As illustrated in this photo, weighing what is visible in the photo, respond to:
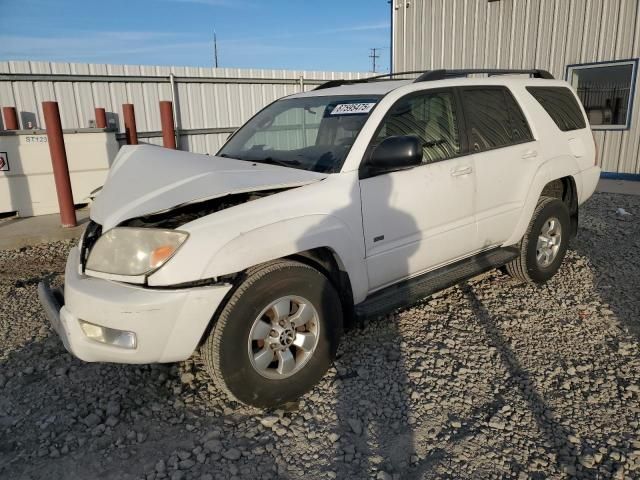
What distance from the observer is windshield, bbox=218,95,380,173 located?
3.29 meters

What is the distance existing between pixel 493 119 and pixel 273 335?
2.59 m

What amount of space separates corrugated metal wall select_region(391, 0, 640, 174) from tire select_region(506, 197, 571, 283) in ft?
20.4

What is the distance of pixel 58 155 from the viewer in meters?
6.82

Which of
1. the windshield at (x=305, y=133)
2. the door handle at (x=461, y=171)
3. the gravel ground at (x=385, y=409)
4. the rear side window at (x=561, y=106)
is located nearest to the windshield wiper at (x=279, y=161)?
the windshield at (x=305, y=133)

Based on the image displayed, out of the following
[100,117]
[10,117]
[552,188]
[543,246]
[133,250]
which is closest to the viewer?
[133,250]

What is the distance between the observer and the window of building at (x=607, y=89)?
9.37 metres

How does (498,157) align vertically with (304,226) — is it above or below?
above

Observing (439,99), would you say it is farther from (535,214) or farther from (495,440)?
(495,440)

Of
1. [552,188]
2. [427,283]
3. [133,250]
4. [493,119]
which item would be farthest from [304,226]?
[552,188]

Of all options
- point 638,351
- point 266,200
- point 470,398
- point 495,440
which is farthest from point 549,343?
point 266,200

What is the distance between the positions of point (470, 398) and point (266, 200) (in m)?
1.65

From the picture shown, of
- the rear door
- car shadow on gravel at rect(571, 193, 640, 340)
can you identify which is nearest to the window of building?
car shadow on gravel at rect(571, 193, 640, 340)

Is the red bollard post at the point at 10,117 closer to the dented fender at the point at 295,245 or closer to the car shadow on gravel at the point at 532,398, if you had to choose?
the dented fender at the point at 295,245

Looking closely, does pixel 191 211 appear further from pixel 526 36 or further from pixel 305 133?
pixel 526 36
